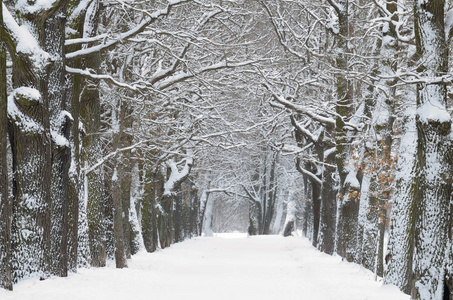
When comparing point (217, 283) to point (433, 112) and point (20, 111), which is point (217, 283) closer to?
point (20, 111)

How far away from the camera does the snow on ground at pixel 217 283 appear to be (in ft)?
36.6

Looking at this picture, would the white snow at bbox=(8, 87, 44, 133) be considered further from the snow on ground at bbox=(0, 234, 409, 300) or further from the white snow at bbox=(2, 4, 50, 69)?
the snow on ground at bbox=(0, 234, 409, 300)

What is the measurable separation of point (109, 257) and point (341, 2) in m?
10.7

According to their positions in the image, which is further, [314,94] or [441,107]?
[314,94]

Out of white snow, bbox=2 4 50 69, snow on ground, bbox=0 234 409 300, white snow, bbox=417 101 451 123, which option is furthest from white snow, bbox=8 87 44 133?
white snow, bbox=417 101 451 123

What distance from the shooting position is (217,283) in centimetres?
1516

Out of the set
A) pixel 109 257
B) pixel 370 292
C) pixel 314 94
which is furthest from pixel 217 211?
pixel 370 292

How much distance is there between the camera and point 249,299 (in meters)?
12.3

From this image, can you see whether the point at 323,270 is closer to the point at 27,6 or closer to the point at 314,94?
the point at 27,6

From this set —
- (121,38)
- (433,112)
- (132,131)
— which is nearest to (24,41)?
(121,38)

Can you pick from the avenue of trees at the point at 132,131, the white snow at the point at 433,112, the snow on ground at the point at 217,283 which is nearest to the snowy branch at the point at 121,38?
the avenue of trees at the point at 132,131

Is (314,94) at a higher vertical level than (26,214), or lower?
higher

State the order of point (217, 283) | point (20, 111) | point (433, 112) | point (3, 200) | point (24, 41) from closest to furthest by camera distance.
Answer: point (3, 200)
point (433, 112)
point (20, 111)
point (24, 41)
point (217, 283)

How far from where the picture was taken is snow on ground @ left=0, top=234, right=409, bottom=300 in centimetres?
1116
